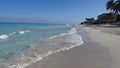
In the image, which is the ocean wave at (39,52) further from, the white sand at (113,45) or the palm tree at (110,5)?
the palm tree at (110,5)

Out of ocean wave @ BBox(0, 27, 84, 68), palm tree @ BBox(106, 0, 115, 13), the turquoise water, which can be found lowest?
the turquoise water

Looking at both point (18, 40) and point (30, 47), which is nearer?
point (30, 47)

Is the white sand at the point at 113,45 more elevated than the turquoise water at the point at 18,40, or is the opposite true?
the white sand at the point at 113,45

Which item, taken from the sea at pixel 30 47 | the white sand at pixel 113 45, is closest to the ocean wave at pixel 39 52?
the sea at pixel 30 47

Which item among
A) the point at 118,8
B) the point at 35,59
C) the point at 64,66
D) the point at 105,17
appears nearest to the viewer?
the point at 64,66

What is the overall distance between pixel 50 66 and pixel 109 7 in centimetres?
6899

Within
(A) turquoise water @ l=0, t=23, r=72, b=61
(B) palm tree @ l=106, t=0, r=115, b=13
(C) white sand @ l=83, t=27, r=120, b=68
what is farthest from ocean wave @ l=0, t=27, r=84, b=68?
(B) palm tree @ l=106, t=0, r=115, b=13

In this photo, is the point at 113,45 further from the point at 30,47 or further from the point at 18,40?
the point at 18,40

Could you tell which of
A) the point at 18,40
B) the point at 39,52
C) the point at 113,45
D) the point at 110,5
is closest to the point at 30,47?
the point at 39,52

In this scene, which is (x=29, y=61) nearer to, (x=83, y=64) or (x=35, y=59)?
(x=35, y=59)

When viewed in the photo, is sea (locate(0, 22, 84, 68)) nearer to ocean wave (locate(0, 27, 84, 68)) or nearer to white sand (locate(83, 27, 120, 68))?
ocean wave (locate(0, 27, 84, 68))

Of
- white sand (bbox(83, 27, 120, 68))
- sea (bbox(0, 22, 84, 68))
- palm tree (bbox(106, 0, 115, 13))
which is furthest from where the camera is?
palm tree (bbox(106, 0, 115, 13))

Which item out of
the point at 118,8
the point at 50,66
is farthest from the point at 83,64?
the point at 118,8

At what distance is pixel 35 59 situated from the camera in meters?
7.30
